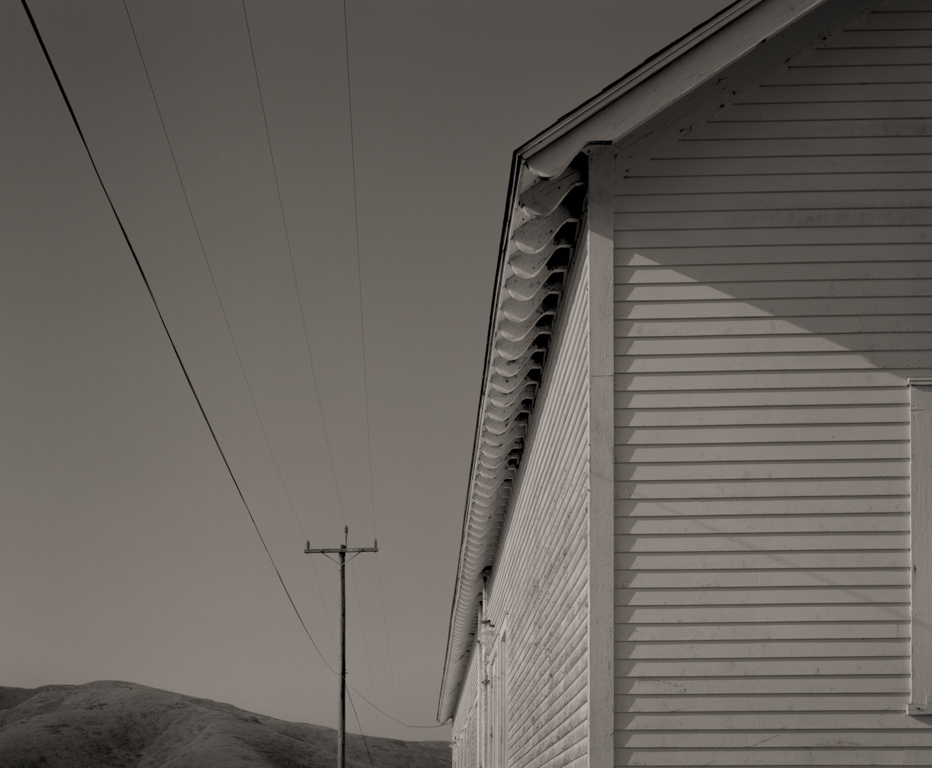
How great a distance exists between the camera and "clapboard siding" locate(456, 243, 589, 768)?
8.67m

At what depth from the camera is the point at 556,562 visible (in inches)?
408

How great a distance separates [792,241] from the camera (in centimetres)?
837

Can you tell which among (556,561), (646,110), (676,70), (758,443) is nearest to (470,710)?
(556,561)

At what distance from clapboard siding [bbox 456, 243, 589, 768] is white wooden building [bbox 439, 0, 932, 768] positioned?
109mm

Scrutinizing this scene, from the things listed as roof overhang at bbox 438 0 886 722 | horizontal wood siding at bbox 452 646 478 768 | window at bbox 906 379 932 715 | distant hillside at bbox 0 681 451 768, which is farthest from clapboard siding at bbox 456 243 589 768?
distant hillside at bbox 0 681 451 768

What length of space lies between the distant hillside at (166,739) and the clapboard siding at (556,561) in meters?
116

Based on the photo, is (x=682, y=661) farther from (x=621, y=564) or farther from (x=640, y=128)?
(x=640, y=128)

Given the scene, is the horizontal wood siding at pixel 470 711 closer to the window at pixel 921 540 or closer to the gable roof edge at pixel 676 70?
the window at pixel 921 540

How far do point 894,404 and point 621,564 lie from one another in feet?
6.77

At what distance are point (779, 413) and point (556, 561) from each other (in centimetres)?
288

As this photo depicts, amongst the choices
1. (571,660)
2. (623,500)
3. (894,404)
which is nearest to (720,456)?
(623,500)

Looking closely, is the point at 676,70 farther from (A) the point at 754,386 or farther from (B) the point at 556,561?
(B) the point at 556,561

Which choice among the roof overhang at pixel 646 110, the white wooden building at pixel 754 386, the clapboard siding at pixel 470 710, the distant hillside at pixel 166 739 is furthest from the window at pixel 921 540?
the distant hillside at pixel 166 739

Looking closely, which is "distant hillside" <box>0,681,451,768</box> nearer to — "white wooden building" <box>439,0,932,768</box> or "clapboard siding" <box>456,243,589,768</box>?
"clapboard siding" <box>456,243,589,768</box>
